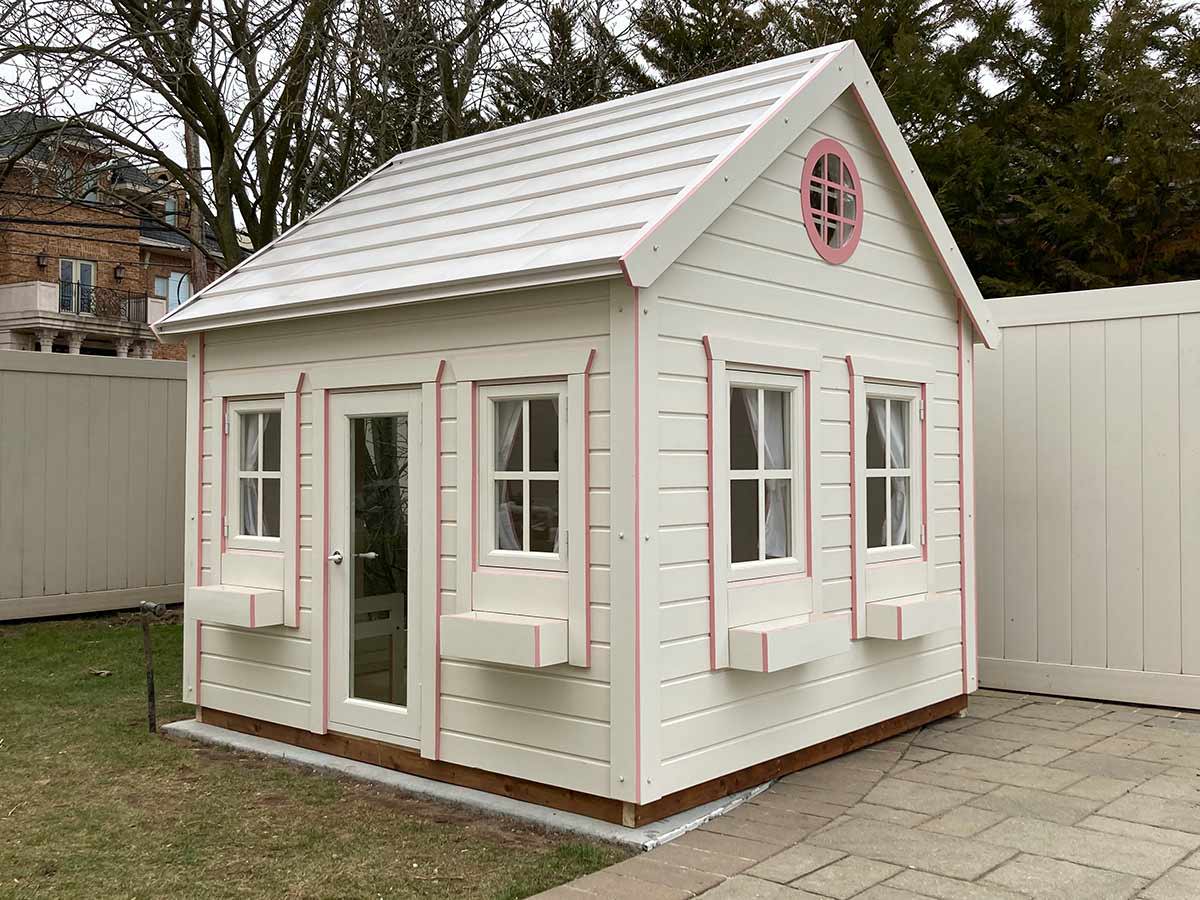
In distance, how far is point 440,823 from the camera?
5.07 metres

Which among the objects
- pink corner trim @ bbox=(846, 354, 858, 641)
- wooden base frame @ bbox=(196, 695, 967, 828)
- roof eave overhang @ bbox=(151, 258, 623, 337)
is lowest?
wooden base frame @ bbox=(196, 695, 967, 828)

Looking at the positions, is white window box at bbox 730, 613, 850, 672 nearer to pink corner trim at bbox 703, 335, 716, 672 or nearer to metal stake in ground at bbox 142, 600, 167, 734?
pink corner trim at bbox 703, 335, 716, 672

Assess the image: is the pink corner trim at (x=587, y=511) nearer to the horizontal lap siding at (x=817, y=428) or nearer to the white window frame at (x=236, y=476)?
the horizontal lap siding at (x=817, y=428)

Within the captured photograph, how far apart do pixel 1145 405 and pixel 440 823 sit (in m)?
5.09

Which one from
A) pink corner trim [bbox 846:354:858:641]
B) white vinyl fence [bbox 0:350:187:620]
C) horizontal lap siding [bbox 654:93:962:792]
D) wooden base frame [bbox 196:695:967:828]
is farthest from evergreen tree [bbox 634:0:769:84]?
wooden base frame [bbox 196:695:967:828]

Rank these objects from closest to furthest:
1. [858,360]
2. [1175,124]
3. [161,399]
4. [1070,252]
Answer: [858,360], [161,399], [1175,124], [1070,252]

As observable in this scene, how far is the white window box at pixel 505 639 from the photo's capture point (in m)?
4.82

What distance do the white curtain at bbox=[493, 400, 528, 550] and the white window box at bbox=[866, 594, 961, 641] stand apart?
1.98 meters

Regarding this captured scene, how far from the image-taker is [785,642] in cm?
519

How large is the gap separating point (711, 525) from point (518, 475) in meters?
0.88

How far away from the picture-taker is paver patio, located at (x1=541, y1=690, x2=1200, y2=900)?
426 centimetres

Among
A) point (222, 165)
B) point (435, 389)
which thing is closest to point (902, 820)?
point (435, 389)

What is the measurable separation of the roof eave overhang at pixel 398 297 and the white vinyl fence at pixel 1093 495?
418 cm

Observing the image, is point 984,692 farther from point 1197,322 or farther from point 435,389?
point 435,389
